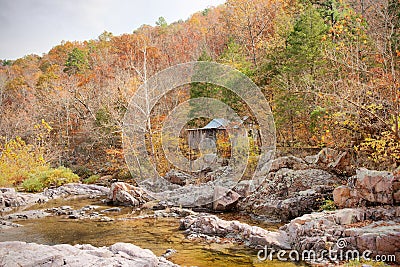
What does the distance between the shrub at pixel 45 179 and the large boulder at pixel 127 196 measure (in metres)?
5.71

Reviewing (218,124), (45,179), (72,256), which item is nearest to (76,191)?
(45,179)

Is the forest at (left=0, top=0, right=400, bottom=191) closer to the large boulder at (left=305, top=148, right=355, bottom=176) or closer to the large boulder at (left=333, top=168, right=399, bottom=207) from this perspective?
the large boulder at (left=305, top=148, right=355, bottom=176)

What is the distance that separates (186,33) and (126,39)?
6.93 m

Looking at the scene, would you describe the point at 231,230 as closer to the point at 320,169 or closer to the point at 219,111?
the point at 320,169

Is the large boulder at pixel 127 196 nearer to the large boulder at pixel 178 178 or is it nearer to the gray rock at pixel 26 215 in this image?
the large boulder at pixel 178 178

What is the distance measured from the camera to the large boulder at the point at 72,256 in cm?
556

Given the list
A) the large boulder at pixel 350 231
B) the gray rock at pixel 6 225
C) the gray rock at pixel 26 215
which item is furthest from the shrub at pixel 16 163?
the large boulder at pixel 350 231

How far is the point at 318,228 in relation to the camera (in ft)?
24.9

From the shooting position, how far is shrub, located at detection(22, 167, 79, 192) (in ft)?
60.0

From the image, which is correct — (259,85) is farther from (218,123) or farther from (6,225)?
(6,225)

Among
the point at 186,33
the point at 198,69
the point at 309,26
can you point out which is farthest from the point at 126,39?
the point at 309,26

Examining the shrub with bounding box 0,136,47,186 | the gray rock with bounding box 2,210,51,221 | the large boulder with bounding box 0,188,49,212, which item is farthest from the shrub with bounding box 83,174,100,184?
the gray rock with bounding box 2,210,51,221

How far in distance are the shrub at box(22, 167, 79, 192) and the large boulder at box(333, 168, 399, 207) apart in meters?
15.8

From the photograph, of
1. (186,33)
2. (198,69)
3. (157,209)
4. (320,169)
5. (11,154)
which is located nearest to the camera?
(320,169)
